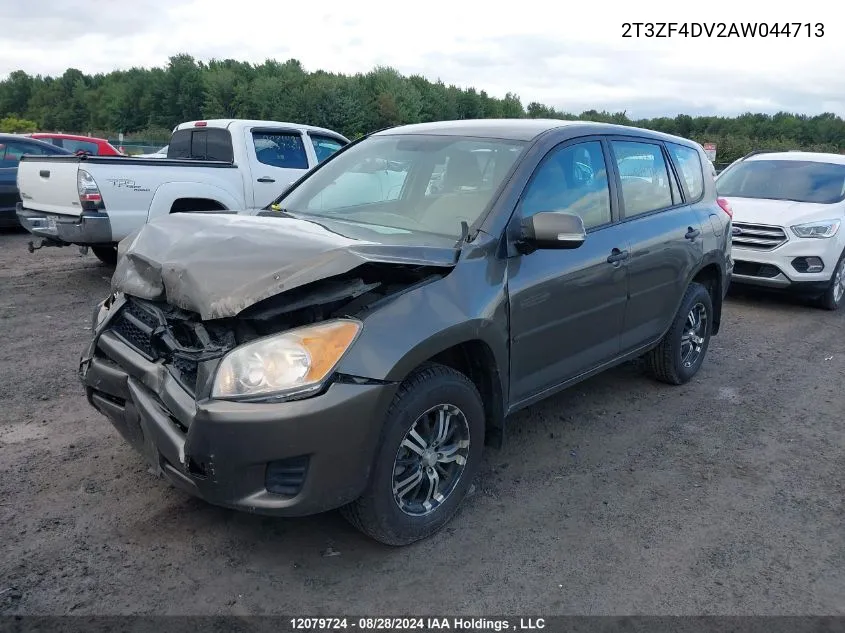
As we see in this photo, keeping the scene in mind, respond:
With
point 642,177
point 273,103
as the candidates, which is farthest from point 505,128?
point 273,103

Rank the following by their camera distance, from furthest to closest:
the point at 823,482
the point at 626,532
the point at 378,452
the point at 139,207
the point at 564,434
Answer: the point at 139,207 → the point at 564,434 → the point at 823,482 → the point at 626,532 → the point at 378,452

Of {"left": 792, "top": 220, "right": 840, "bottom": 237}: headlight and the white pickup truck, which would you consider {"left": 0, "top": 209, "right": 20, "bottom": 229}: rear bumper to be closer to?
the white pickup truck

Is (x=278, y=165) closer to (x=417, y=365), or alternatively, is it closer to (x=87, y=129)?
(x=417, y=365)

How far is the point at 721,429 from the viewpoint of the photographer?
462 centimetres

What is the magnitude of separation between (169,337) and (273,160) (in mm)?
6509

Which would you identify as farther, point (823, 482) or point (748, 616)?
point (823, 482)

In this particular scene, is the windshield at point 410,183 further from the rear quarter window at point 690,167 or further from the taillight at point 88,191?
the taillight at point 88,191

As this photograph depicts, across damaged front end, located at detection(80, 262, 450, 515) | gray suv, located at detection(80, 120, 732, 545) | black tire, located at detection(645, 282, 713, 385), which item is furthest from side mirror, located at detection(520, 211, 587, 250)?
black tire, located at detection(645, 282, 713, 385)

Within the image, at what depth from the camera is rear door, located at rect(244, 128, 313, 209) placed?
344 inches

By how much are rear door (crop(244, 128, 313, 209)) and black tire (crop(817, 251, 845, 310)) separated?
6615mm

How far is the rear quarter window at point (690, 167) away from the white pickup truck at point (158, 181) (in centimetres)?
386

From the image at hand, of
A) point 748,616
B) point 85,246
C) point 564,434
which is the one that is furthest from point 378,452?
point 85,246

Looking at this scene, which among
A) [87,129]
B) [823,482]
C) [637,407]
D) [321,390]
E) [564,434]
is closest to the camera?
[321,390]

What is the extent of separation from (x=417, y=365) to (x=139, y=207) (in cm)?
573
